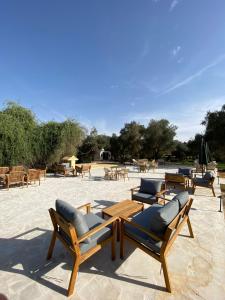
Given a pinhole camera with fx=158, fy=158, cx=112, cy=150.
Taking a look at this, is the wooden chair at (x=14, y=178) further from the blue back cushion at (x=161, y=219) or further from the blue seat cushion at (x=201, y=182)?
the blue seat cushion at (x=201, y=182)

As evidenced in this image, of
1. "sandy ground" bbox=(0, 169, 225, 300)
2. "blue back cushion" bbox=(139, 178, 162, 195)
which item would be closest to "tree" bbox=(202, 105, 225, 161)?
"blue back cushion" bbox=(139, 178, 162, 195)

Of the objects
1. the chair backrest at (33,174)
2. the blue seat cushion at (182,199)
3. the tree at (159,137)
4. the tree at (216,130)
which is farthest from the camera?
the tree at (159,137)

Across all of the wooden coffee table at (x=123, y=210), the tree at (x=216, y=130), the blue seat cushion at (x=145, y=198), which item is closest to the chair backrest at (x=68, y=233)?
the wooden coffee table at (x=123, y=210)

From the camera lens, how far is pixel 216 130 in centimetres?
1772

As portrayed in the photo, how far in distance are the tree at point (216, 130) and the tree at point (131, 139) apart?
9.19 m

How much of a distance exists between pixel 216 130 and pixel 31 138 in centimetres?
1860

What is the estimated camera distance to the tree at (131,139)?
24688mm

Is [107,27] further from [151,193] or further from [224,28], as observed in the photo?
[151,193]

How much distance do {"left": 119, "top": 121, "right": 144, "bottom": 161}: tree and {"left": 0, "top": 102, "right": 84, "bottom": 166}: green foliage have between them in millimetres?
12224

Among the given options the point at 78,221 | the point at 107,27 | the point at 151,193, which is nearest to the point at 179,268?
the point at 78,221

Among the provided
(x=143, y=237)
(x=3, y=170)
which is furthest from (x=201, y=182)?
(x=3, y=170)

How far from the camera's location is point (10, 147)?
31.2 ft

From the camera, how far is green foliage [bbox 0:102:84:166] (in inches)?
373

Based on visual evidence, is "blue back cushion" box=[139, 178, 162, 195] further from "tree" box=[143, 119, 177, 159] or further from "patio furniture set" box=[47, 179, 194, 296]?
"tree" box=[143, 119, 177, 159]
